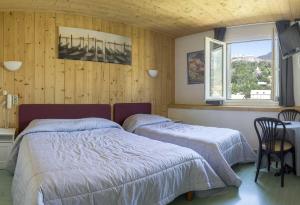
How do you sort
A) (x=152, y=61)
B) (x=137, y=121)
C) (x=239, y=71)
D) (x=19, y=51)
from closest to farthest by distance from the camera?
(x=19, y=51) < (x=137, y=121) < (x=239, y=71) < (x=152, y=61)

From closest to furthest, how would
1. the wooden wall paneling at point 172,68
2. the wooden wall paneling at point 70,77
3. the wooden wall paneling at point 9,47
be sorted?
the wooden wall paneling at point 9,47
the wooden wall paneling at point 70,77
the wooden wall paneling at point 172,68

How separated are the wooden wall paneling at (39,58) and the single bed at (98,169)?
592mm

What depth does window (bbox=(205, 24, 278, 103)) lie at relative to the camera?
458cm

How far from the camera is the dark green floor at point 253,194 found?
8.17 feet

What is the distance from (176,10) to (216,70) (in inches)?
60.1

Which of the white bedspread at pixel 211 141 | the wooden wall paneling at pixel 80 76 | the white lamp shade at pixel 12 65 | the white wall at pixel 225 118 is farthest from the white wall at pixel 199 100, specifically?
the white lamp shade at pixel 12 65

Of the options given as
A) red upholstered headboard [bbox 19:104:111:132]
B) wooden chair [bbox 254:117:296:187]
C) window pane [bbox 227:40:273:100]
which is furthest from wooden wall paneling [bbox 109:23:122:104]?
wooden chair [bbox 254:117:296:187]

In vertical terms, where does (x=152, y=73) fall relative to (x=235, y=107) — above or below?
above

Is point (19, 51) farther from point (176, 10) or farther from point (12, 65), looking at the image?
point (176, 10)

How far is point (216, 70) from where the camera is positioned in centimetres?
477

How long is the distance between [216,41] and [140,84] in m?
1.68

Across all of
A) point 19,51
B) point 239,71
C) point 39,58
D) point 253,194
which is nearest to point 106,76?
point 39,58

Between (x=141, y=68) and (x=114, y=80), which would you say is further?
(x=141, y=68)

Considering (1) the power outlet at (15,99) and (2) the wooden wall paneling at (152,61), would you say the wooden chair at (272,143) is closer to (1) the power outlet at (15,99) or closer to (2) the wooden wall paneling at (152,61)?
(2) the wooden wall paneling at (152,61)
